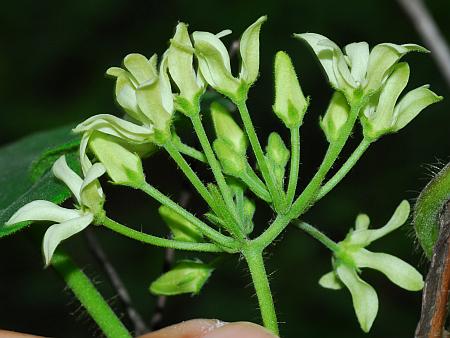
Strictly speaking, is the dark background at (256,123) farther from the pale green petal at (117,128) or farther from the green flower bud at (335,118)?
the pale green petal at (117,128)

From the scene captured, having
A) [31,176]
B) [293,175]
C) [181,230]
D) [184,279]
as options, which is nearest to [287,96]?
[293,175]

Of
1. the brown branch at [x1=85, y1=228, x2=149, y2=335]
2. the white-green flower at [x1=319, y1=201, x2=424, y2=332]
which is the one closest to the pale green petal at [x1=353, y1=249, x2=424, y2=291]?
the white-green flower at [x1=319, y1=201, x2=424, y2=332]

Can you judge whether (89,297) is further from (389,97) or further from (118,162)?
(389,97)

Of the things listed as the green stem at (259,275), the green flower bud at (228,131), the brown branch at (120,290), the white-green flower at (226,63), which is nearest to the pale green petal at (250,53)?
the white-green flower at (226,63)

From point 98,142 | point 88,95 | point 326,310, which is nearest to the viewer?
point 98,142

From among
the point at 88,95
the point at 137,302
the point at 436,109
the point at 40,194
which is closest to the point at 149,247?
the point at 137,302

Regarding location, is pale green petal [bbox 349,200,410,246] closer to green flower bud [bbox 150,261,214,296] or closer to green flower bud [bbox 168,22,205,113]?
green flower bud [bbox 150,261,214,296]

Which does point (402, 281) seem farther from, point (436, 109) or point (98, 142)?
point (436, 109)
